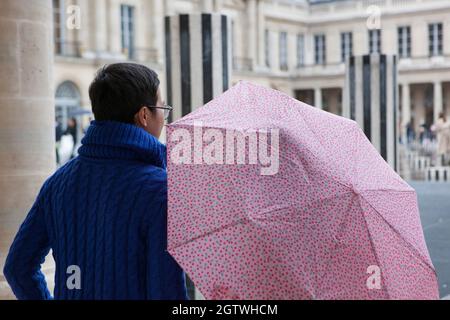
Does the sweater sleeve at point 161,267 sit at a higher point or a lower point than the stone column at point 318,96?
lower

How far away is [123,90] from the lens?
1.96m

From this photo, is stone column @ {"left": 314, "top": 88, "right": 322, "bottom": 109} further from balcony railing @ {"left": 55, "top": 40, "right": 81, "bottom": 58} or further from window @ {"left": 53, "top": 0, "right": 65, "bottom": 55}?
window @ {"left": 53, "top": 0, "right": 65, "bottom": 55}

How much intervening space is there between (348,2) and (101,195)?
50192 millimetres

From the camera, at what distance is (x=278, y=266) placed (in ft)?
6.30

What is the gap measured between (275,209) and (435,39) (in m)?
46.5

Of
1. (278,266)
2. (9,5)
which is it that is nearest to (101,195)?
(278,266)

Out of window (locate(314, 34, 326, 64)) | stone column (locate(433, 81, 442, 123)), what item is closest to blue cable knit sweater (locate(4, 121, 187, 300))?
stone column (locate(433, 81, 442, 123))

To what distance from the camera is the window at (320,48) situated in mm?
51406

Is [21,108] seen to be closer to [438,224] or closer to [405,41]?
[438,224]

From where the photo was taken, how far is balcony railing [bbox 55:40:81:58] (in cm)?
3236

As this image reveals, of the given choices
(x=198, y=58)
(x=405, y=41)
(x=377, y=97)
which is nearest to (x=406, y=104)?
(x=405, y=41)

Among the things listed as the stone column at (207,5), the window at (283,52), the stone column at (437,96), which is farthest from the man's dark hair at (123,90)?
the window at (283,52)

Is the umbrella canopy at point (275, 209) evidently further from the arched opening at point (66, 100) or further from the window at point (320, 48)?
the window at point (320, 48)

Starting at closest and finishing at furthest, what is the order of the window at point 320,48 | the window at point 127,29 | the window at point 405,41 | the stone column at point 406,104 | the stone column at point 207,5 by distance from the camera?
the window at point 127,29 < the stone column at point 207,5 < the stone column at point 406,104 < the window at point 405,41 < the window at point 320,48
